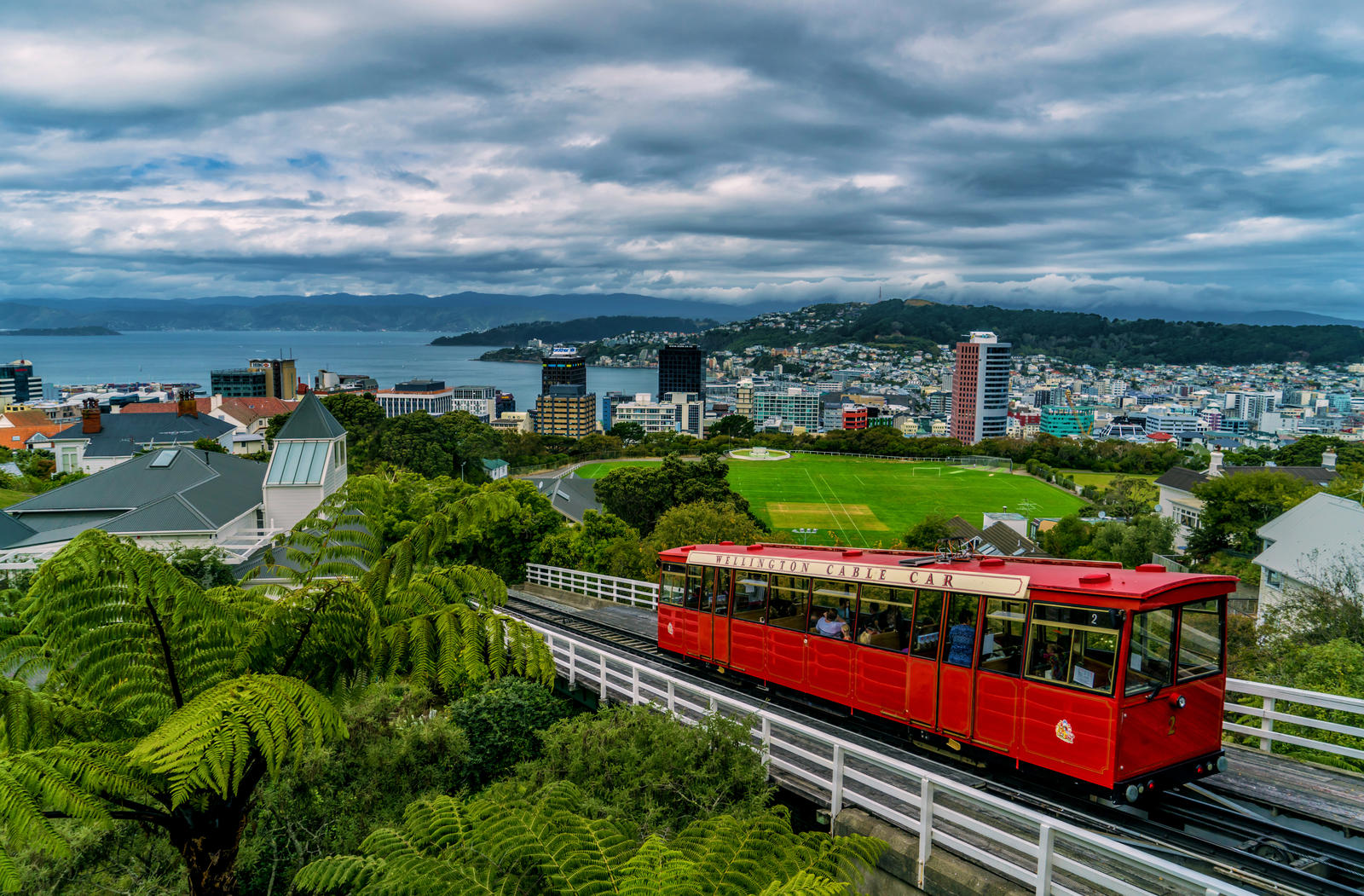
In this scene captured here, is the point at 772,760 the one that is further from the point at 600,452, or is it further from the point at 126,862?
the point at 600,452

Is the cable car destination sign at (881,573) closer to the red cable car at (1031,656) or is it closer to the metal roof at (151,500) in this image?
the red cable car at (1031,656)

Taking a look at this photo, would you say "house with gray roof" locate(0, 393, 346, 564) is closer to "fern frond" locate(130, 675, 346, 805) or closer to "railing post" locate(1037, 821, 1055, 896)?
"fern frond" locate(130, 675, 346, 805)

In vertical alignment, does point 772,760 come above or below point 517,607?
above

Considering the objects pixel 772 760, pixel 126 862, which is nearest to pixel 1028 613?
pixel 772 760

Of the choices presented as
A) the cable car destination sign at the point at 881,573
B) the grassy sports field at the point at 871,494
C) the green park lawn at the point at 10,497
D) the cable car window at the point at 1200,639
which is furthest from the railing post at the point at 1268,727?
the grassy sports field at the point at 871,494

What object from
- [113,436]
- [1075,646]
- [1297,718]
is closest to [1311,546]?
[1297,718]
